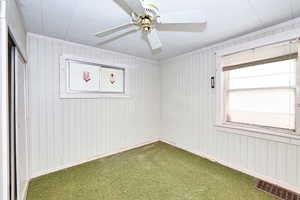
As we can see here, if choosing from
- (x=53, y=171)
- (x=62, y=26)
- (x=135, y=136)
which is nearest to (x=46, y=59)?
(x=62, y=26)

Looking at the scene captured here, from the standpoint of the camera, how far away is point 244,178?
2166 millimetres

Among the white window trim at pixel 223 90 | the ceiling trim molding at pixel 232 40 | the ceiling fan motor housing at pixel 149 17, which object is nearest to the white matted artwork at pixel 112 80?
the ceiling trim molding at pixel 232 40

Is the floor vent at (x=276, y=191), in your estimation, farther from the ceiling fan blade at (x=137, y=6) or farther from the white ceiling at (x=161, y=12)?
the ceiling fan blade at (x=137, y=6)

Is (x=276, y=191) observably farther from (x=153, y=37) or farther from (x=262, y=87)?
(x=153, y=37)

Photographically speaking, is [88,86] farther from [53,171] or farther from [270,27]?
[270,27]

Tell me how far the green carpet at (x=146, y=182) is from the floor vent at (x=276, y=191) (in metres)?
0.10

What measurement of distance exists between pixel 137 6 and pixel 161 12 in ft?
2.01

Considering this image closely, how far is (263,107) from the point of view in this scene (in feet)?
7.20

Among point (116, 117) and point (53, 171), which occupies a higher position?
point (116, 117)

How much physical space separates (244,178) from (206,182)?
62cm

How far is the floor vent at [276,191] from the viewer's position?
1768mm

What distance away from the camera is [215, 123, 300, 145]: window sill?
1.85 m

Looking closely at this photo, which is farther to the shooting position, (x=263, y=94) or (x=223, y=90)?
(x=223, y=90)

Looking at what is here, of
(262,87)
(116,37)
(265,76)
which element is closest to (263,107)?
(262,87)
